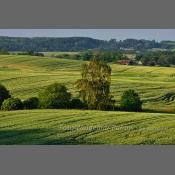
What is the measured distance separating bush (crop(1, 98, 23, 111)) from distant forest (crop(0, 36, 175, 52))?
1.40 m

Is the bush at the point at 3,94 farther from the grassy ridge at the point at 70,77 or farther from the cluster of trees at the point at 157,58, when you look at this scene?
the cluster of trees at the point at 157,58

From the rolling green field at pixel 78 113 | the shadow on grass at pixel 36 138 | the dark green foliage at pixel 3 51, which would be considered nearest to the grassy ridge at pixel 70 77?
the rolling green field at pixel 78 113

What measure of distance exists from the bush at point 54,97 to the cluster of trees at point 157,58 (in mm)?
2357

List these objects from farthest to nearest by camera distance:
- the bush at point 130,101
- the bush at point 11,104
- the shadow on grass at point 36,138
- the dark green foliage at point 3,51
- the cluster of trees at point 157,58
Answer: the cluster of trees at point 157,58, the dark green foliage at point 3,51, the bush at point 130,101, the bush at point 11,104, the shadow on grass at point 36,138

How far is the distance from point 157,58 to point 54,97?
314cm

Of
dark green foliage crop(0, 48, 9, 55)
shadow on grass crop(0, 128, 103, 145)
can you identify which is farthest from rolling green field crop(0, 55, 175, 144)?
dark green foliage crop(0, 48, 9, 55)

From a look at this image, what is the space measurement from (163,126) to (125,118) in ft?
3.33

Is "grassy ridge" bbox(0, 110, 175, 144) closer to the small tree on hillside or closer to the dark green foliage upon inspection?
the small tree on hillside

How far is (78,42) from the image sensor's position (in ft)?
52.5

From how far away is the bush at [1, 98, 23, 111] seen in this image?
15508 mm

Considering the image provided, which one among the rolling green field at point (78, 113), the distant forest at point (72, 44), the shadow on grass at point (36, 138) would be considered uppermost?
the distant forest at point (72, 44)

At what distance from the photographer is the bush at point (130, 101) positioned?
15625mm

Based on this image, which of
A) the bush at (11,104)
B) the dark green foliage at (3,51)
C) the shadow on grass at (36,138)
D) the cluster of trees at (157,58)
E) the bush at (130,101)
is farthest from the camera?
the cluster of trees at (157,58)

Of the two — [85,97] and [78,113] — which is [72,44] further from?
[78,113]
